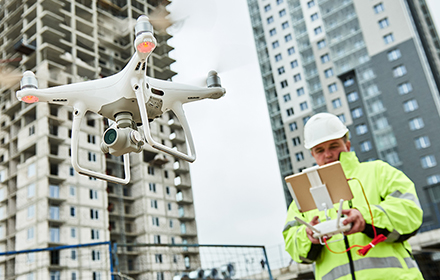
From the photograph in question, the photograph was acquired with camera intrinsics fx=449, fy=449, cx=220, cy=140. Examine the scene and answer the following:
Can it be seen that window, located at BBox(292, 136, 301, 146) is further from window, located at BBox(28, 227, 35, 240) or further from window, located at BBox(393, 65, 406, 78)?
window, located at BBox(28, 227, 35, 240)

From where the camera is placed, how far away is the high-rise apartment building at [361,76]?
2930cm

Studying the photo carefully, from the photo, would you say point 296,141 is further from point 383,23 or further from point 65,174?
point 65,174

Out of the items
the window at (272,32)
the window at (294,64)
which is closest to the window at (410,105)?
the window at (294,64)

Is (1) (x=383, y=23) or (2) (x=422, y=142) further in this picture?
(1) (x=383, y=23)

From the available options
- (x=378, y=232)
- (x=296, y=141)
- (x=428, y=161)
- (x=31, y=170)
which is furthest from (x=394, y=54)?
(x=378, y=232)

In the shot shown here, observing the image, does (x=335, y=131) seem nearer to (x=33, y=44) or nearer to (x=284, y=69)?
(x=33, y=44)

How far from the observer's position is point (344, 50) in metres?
35.1

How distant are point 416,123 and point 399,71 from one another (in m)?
4.04

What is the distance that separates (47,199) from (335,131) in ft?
94.7

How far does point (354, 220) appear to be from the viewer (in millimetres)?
1770

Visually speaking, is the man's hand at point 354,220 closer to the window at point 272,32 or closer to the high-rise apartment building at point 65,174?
the high-rise apartment building at point 65,174

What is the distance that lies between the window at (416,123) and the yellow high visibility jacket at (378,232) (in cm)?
2980

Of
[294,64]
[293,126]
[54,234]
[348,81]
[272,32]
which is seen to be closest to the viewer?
[54,234]

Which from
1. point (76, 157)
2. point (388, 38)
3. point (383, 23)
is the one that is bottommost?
point (76, 157)
